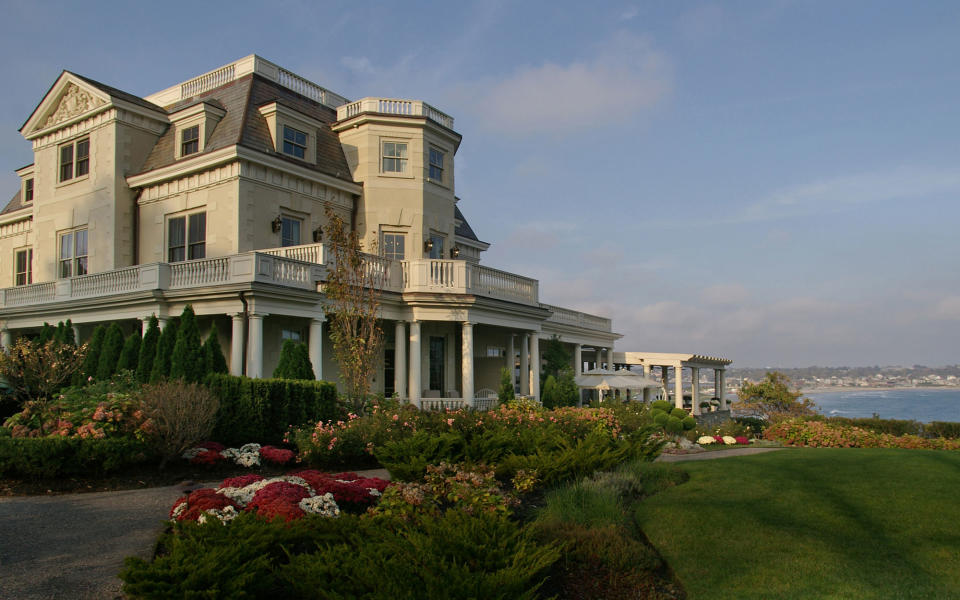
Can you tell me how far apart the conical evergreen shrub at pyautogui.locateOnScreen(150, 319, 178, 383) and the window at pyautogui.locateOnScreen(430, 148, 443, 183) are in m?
12.1

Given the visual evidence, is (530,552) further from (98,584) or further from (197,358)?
(197,358)

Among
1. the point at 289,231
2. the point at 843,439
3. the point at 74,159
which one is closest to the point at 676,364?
the point at 843,439

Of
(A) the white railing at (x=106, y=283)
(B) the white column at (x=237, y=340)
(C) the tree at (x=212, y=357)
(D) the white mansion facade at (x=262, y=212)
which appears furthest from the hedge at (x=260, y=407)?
(A) the white railing at (x=106, y=283)

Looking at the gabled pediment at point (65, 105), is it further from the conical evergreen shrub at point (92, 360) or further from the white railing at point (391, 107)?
the conical evergreen shrub at point (92, 360)

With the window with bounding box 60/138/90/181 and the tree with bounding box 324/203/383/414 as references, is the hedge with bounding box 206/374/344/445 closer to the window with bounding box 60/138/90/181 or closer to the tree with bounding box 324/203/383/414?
the tree with bounding box 324/203/383/414

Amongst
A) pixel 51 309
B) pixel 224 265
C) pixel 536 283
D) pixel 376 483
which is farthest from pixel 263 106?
pixel 376 483

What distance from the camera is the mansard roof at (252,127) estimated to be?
73.8ft

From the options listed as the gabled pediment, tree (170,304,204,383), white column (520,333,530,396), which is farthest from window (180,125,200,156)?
white column (520,333,530,396)

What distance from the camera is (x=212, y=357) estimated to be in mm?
15664

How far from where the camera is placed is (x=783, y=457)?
1345 cm

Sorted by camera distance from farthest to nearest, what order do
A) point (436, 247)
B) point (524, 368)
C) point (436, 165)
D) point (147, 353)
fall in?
point (524, 368)
point (436, 247)
point (436, 165)
point (147, 353)

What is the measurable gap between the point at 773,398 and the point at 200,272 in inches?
1115

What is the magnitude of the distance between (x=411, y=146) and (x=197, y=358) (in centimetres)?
1235

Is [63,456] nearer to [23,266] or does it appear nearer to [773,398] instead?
[23,266]
